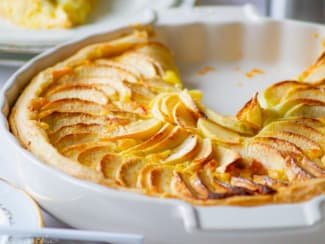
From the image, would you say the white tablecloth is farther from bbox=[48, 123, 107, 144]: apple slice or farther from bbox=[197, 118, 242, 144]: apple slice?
Answer: bbox=[197, 118, 242, 144]: apple slice

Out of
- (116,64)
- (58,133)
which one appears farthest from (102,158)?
(116,64)

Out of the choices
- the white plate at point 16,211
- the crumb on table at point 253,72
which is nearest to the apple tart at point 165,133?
the white plate at point 16,211

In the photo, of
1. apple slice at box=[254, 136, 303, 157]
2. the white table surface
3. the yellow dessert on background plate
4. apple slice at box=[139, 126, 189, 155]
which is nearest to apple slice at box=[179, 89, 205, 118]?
apple slice at box=[139, 126, 189, 155]

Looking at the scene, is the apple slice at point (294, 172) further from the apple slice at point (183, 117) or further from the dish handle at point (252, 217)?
the apple slice at point (183, 117)

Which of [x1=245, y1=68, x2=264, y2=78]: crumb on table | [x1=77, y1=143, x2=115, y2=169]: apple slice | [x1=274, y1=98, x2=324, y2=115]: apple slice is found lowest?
[x1=245, y1=68, x2=264, y2=78]: crumb on table

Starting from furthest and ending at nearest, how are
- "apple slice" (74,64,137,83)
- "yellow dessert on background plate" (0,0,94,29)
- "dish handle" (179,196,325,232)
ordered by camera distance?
"yellow dessert on background plate" (0,0,94,29)
"apple slice" (74,64,137,83)
"dish handle" (179,196,325,232)

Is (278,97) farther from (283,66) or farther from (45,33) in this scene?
(45,33)

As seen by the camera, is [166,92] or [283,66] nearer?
[166,92]
